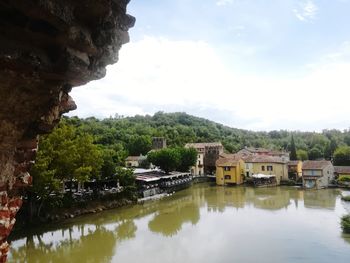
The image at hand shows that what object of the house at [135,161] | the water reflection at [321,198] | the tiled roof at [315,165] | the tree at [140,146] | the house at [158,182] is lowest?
the water reflection at [321,198]

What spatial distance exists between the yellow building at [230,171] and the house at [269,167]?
1638 millimetres

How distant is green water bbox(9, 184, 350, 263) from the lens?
1839 cm

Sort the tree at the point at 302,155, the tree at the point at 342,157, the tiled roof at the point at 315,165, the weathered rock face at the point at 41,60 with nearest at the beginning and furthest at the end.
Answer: the weathered rock face at the point at 41,60
the tiled roof at the point at 315,165
the tree at the point at 342,157
the tree at the point at 302,155

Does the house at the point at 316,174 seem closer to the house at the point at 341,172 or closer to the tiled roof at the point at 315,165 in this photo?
the tiled roof at the point at 315,165

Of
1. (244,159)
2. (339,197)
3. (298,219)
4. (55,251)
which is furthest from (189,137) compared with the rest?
(55,251)

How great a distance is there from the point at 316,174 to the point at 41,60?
4728cm

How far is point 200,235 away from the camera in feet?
74.6

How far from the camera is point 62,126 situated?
84.0 feet

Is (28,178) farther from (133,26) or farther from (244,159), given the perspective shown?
(244,159)

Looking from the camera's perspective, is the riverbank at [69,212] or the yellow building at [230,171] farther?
the yellow building at [230,171]

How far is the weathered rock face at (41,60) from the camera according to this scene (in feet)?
11.0

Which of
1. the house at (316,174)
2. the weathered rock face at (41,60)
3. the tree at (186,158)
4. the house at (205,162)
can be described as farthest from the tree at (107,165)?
the house at (205,162)

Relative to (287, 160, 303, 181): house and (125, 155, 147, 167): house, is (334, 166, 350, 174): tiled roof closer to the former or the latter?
(287, 160, 303, 181): house

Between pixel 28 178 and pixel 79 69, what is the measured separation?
84.4 inches
